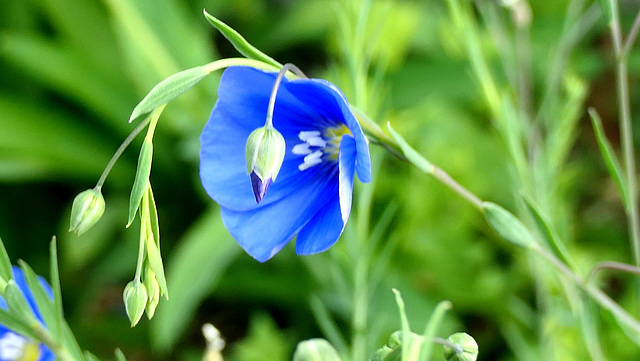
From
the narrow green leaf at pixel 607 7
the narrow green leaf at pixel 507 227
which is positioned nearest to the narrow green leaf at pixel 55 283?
the narrow green leaf at pixel 507 227

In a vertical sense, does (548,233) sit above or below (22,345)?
above

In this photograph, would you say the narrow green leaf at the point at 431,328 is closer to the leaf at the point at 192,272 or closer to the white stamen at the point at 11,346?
the white stamen at the point at 11,346

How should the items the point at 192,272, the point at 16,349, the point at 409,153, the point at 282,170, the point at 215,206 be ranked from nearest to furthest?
1. the point at 409,153
2. the point at 282,170
3. the point at 16,349
4. the point at 192,272
5. the point at 215,206

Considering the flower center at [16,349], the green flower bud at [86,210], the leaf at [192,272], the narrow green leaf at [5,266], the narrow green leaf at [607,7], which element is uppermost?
the narrow green leaf at [607,7]

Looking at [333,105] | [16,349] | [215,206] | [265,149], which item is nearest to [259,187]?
[265,149]

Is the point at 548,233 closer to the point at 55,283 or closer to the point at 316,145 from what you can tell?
the point at 316,145

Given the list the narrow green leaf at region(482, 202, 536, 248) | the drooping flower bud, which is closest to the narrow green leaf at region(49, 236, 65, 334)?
the drooping flower bud
